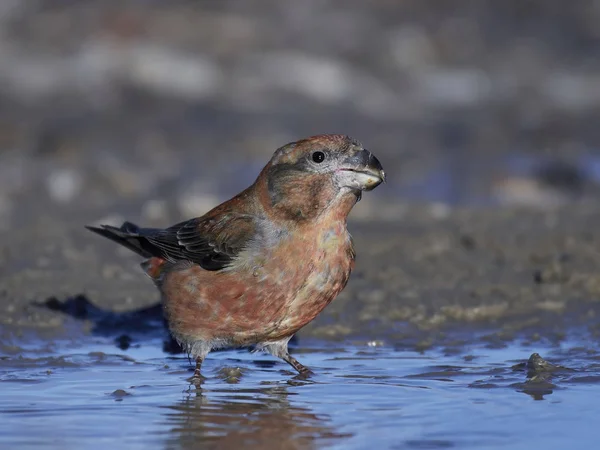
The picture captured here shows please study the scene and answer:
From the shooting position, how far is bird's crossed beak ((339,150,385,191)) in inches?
228

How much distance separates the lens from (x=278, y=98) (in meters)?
14.6

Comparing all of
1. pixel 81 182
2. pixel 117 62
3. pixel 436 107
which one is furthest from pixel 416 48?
pixel 81 182

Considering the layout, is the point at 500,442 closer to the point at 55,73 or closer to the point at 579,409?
the point at 579,409

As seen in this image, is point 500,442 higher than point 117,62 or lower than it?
lower

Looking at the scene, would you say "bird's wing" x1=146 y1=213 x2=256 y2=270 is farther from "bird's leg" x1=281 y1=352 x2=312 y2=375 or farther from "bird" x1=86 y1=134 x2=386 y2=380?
"bird's leg" x1=281 y1=352 x2=312 y2=375

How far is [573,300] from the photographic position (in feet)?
25.0

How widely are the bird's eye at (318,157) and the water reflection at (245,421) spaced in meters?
1.16

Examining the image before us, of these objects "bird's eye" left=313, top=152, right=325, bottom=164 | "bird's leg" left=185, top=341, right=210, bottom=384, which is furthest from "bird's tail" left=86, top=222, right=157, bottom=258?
"bird's eye" left=313, top=152, right=325, bottom=164

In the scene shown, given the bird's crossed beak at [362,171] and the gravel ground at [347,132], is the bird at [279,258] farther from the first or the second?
the gravel ground at [347,132]

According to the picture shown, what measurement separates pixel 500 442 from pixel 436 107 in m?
10.4

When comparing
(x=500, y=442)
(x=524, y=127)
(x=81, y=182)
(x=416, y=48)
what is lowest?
Result: (x=500, y=442)

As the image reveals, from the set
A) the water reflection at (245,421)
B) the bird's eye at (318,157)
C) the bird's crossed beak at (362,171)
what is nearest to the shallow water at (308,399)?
the water reflection at (245,421)

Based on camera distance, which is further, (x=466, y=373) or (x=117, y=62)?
(x=117, y=62)

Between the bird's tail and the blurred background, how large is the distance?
262 centimetres
